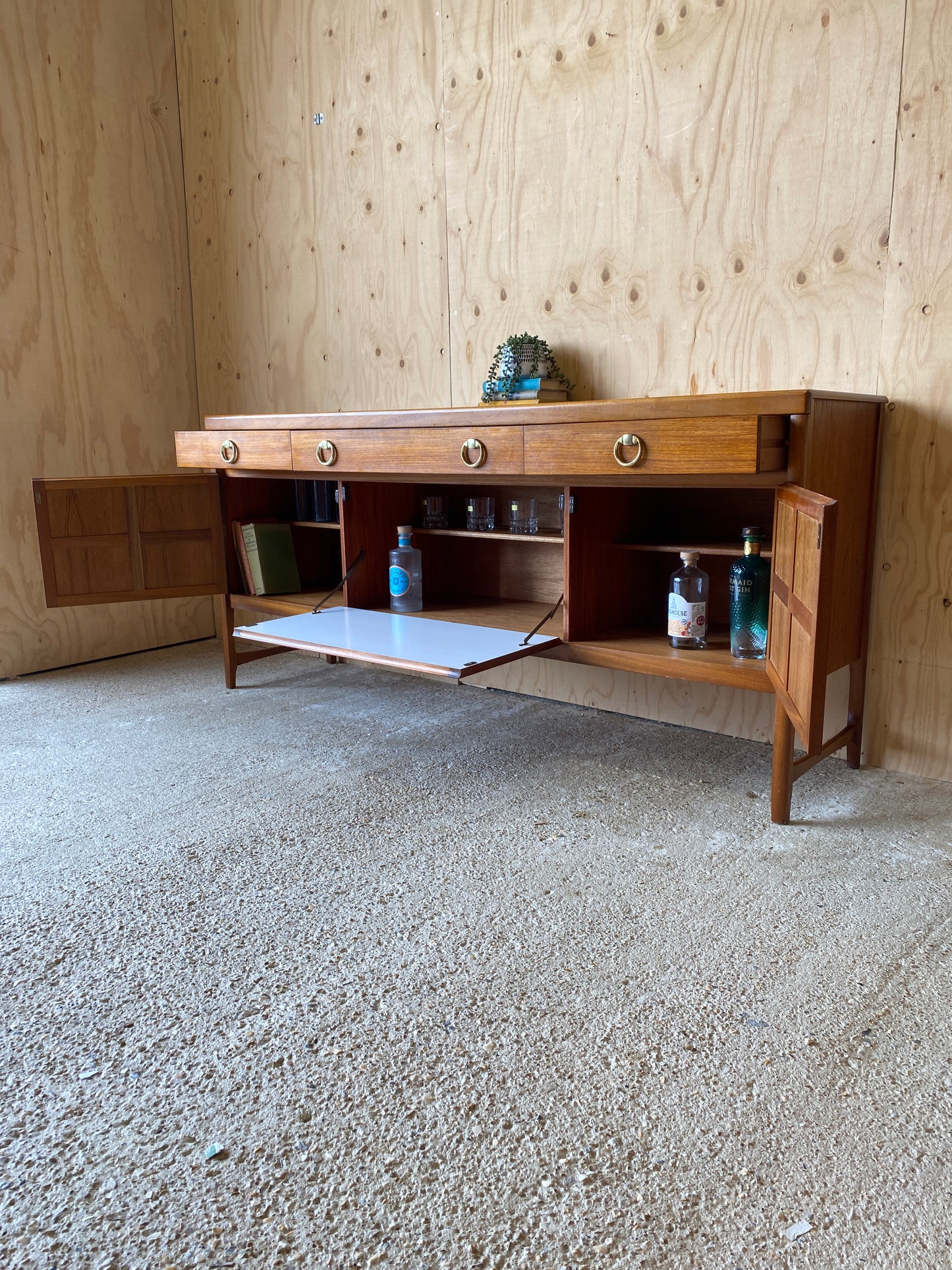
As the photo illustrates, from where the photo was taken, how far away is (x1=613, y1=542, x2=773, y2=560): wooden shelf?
2174mm

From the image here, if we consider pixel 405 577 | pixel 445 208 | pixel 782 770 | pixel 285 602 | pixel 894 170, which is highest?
pixel 445 208

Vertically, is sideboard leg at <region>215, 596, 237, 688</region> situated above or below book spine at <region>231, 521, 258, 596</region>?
below

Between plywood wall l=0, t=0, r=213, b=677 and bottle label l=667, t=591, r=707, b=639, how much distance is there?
7.57 feet

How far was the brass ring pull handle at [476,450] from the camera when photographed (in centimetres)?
222

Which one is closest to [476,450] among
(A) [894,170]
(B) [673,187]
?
(B) [673,187]

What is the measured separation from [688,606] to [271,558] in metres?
1.44

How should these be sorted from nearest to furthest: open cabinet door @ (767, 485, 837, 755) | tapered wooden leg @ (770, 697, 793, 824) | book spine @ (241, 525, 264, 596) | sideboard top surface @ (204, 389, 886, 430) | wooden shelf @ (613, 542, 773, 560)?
open cabinet door @ (767, 485, 837, 755), sideboard top surface @ (204, 389, 886, 430), tapered wooden leg @ (770, 697, 793, 824), wooden shelf @ (613, 542, 773, 560), book spine @ (241, 525, 264, 596)

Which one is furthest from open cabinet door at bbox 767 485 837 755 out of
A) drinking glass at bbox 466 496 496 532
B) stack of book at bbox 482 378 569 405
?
drinking glass at bbox 466 496 496 532

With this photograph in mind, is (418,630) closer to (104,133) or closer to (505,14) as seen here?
(505,14)

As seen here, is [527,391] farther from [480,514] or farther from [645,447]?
[645,447]

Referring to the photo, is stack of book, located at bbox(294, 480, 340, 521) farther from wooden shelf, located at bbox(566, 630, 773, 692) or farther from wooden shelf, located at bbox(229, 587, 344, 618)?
wooden shelf, located at bbox(566, 630, 773, 692)

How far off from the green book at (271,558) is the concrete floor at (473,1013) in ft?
2.56

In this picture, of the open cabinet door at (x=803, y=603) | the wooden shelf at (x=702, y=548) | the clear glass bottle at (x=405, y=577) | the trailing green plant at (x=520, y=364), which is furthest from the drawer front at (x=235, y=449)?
the open cabinet door at (x=803, y=603)

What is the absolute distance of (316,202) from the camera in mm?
3205
